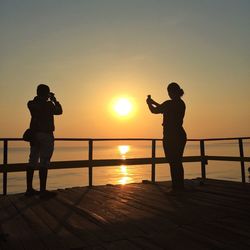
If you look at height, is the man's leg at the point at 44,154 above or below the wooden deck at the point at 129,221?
above

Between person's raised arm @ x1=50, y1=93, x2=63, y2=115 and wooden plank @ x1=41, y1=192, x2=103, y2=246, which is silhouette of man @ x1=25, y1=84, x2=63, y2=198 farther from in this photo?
wooden plank @ x1=41, y1=192, x2=103, y2=246

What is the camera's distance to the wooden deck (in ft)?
10.4

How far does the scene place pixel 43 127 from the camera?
6066 millimetres

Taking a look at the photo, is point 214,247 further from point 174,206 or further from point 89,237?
point 174,206

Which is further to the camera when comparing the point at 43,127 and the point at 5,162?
the point at 5,162

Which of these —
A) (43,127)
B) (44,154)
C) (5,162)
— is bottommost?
(5,162)

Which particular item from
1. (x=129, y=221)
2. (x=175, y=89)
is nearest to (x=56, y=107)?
(x=175, y=89)

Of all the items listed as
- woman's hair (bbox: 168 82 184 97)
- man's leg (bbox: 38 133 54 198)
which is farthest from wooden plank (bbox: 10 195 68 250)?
woman's hair (bbox: 168 82 184 97)

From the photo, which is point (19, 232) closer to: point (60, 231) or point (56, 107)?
point (60, 231)

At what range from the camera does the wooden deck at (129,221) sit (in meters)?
3.17

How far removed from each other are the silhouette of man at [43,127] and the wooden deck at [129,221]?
0.59m

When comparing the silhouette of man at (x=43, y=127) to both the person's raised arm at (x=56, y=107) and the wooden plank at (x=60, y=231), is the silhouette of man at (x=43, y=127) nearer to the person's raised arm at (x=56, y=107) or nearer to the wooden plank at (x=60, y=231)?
the person's raised arm at (x=56, y=107)

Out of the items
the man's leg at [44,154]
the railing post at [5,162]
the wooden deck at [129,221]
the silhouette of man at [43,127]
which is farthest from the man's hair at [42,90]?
the wooden deck at [129,221]

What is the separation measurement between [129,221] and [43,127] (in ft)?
9.14
